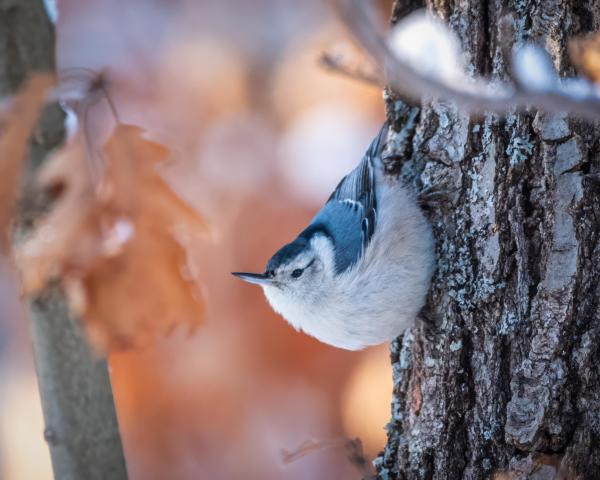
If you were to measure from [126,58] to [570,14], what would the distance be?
3.35m

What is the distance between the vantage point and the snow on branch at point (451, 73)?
0.81 meters

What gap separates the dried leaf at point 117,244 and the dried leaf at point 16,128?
0.06 meters

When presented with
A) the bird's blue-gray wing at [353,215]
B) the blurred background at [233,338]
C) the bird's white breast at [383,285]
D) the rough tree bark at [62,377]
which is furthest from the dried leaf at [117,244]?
the blurred background at [233,338]

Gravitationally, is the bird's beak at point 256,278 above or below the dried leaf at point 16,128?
below

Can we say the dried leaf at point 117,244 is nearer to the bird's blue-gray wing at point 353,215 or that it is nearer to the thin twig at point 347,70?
the thin twig at point 347,70

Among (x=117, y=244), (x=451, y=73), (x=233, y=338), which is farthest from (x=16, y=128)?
(x=233, y=338)

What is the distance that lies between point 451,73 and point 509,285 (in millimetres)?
558

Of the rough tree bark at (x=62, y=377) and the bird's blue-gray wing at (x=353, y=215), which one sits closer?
the rough tree bark at (x=62, y=377)

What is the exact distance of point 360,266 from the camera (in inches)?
85.2

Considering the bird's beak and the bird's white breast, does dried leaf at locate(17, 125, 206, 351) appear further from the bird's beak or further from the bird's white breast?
the bird's beak

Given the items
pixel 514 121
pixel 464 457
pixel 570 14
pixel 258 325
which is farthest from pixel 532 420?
pixel 258 325

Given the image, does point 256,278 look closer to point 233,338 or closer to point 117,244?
point 117,244

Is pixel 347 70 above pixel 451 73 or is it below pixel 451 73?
below

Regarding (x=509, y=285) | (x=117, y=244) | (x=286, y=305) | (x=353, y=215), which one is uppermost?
(x=353, y=215)
